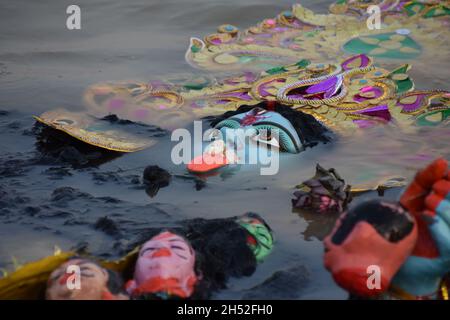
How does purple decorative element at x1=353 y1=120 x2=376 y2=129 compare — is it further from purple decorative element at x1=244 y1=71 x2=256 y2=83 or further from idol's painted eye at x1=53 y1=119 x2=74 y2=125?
idol's painted eye at x1=53 y1=119 x2=74 y2=125

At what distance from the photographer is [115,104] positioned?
4.42 m

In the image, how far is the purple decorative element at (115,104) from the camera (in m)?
4.38

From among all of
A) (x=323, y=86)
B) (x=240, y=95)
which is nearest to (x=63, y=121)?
(x=240, y=95)

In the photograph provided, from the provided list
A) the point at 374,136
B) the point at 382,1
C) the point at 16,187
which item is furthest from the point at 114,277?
the point at 382,1

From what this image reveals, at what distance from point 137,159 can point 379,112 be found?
1520 mm

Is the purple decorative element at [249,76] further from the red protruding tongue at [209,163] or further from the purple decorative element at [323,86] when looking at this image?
the red protruding tongue at [209,163]

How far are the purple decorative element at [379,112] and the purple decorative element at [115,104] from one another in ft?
5.02

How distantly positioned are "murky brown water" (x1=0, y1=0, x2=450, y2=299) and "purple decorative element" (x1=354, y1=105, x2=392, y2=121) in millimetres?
125

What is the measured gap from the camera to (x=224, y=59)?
513 cm

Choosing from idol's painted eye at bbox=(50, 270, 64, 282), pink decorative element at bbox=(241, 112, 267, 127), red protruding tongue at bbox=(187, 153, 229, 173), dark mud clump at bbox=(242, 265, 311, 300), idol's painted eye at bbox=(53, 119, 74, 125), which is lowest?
dark mud clump at bbox=(242, 265, 311, 300)

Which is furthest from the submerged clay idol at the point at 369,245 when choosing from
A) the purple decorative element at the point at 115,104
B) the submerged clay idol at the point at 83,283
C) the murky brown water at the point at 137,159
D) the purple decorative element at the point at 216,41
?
the purple decorative element at the point at 216,41

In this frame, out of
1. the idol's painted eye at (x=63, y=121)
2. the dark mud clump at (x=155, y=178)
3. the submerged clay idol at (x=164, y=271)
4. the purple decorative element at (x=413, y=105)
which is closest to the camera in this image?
the submerged clay idol at (x=164, y=271)

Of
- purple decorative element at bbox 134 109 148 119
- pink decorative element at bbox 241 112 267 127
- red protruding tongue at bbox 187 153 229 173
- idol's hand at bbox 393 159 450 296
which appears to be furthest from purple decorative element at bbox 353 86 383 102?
idol's hand at bbox 393 159 450 296

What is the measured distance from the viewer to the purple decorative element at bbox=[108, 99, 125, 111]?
4.38 m
